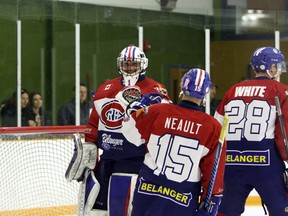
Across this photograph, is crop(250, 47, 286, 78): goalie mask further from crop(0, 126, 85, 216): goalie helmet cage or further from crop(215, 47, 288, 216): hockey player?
crop(0, 126, 85, 216): goalie helmet cage

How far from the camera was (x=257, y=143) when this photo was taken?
4176 mm

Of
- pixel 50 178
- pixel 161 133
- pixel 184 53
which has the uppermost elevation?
pixel 184 53

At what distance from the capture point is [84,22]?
797 centimetres

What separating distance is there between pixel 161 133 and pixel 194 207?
324mm

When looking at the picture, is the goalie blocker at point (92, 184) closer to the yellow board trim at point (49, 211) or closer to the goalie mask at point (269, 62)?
the goalie mask at point (269, 62)

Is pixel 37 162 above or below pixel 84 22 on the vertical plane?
below

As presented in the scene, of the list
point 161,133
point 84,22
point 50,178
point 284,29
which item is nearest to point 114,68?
point 84,22

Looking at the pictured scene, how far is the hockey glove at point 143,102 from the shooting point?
3568 mm

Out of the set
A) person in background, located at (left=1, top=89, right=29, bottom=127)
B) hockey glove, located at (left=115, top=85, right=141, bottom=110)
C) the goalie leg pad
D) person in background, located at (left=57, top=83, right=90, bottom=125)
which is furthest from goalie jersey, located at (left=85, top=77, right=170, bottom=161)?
person in background, located at (left=57, top=83, right=90, bottom=125)

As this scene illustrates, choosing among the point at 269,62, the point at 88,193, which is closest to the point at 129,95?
the point at 88,193

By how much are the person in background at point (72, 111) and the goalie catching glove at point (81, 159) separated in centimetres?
360

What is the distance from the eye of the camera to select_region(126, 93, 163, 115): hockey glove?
3.57 metres

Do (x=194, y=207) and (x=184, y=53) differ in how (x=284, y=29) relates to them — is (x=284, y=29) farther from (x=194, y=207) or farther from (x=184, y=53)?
(x=194, y=207)

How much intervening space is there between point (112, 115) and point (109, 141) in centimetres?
13
